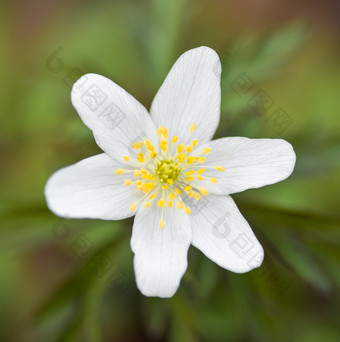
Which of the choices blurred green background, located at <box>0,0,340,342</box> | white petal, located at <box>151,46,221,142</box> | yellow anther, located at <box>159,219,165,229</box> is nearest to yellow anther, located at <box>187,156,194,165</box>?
white petal, located at <box>151,46,221,142</box>

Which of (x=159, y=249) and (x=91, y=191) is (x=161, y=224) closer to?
(x=159, y=249)

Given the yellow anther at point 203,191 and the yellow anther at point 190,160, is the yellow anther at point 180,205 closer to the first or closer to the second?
the yellow anther at point 203,191

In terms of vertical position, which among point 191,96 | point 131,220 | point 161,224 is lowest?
point 131,220

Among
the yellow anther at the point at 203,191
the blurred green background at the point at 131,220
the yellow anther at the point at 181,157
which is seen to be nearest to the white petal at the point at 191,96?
the yellow anther at the point at 181,157

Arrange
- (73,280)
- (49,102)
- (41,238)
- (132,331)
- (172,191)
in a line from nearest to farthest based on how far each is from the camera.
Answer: (172,191)
(73,280)
(41,238)
(132,331)
(49,102)

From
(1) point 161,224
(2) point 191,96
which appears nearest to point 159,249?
(1) point 161,224

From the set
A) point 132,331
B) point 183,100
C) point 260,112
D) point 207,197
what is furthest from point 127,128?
point 132,331

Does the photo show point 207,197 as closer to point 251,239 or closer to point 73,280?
point 251,239
